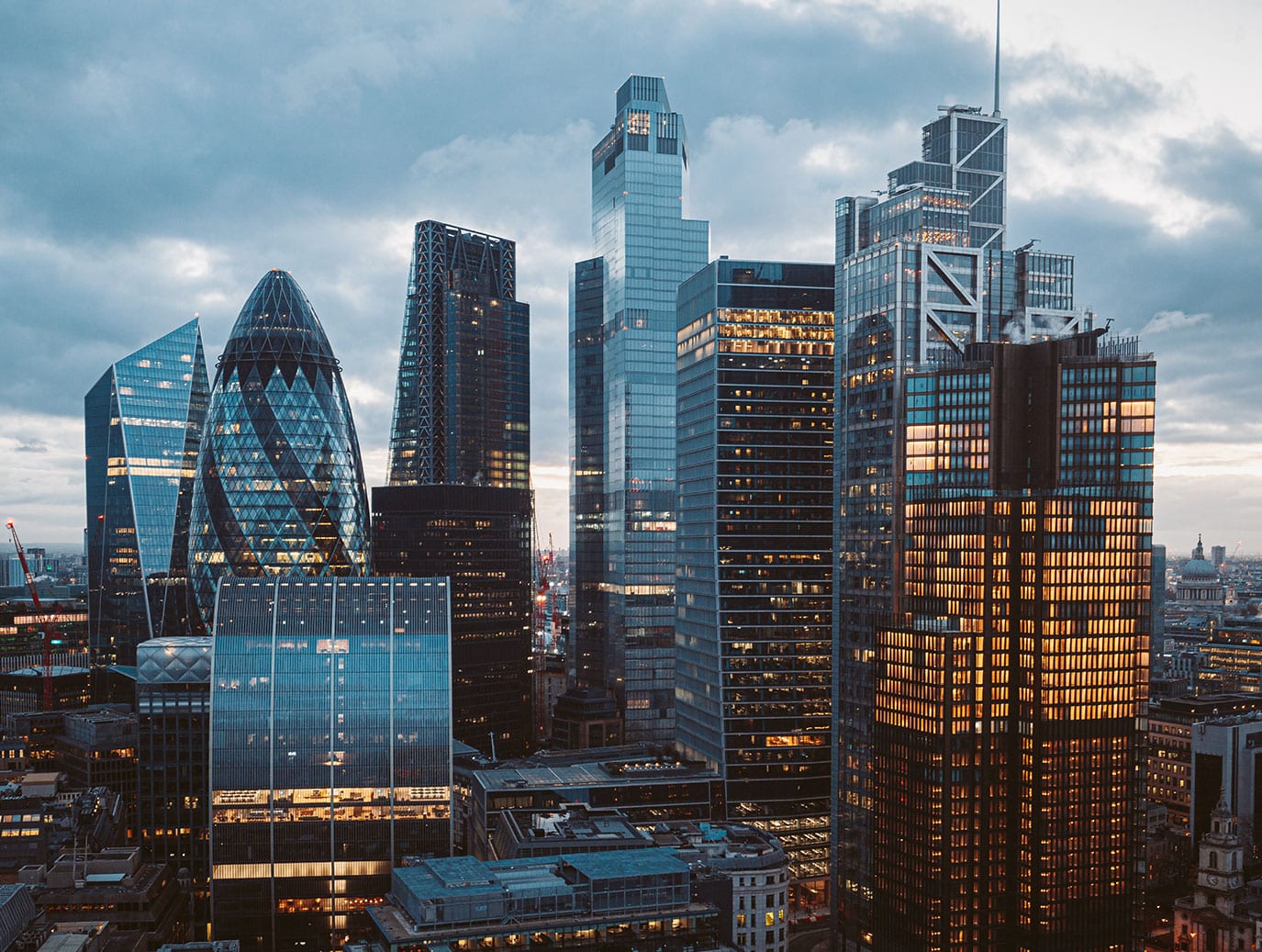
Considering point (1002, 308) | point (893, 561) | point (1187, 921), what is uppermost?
point (1002, 308)

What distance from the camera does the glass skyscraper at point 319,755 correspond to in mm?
179000

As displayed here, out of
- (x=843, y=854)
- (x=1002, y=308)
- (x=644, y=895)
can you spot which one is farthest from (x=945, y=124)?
(x=644, y=895)

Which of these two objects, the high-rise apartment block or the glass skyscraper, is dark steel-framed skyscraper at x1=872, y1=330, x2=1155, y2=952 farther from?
the glass skyscraper

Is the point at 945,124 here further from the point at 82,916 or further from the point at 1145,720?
the point at 82,916

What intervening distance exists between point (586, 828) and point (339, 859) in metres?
42.8

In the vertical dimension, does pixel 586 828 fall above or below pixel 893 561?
below

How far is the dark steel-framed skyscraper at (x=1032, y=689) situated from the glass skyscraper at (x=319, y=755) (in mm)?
74004

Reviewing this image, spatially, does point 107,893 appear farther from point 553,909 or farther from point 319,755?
point 553,909

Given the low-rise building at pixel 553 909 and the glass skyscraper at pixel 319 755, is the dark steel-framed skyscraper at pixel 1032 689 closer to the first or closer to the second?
the low-rise building at pixel 553 909

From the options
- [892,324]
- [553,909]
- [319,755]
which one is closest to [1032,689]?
[892,324]

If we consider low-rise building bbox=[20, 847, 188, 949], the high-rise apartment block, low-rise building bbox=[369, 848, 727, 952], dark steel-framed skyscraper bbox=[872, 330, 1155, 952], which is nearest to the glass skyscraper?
low-rise building bbox=[20, 847, 188, 949]

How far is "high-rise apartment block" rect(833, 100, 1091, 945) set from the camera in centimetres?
18075

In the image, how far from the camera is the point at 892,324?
181250mm

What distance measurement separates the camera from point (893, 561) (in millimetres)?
179625
